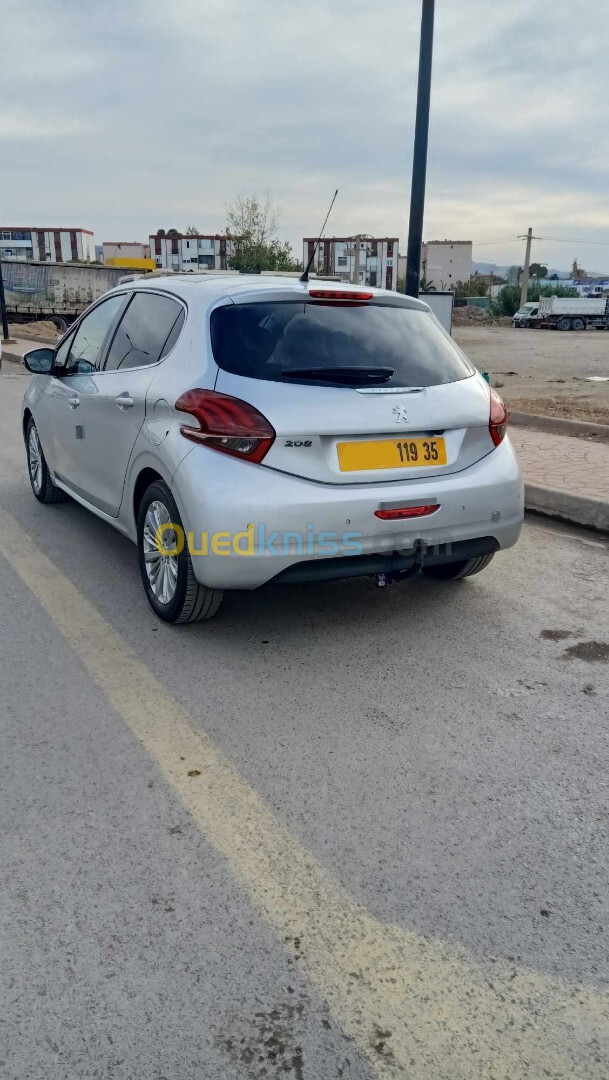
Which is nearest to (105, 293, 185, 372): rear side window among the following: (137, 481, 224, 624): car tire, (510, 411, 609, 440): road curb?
(137, 481, 224, 624): car tire

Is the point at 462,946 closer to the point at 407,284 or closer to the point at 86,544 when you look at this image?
the point at 86,544

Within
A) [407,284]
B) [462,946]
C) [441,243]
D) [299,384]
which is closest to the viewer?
[462,946]

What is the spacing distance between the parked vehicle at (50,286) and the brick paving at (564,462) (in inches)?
1288

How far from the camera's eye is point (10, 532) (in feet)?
19.3

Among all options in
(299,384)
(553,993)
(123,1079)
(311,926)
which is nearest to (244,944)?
(311,926)

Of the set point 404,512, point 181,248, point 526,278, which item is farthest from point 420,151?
point 181,248

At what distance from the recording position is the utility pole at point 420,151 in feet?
27.3

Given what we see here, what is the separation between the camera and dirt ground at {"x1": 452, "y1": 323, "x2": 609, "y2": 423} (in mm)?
11758

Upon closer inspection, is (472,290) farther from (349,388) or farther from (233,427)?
(233,427)

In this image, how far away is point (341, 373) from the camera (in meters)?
3.78

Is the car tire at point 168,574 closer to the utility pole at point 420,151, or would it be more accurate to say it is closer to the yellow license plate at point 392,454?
the yellow license plate at point 392,454

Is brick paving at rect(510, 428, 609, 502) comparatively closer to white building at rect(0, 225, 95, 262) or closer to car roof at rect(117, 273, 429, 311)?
car roof at rect(117, 273, 429, 311)

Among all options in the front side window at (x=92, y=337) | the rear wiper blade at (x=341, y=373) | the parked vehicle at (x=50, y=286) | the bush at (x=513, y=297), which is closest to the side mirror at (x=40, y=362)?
the front side window at (x=92, y=337)

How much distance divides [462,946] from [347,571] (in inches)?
71.8
